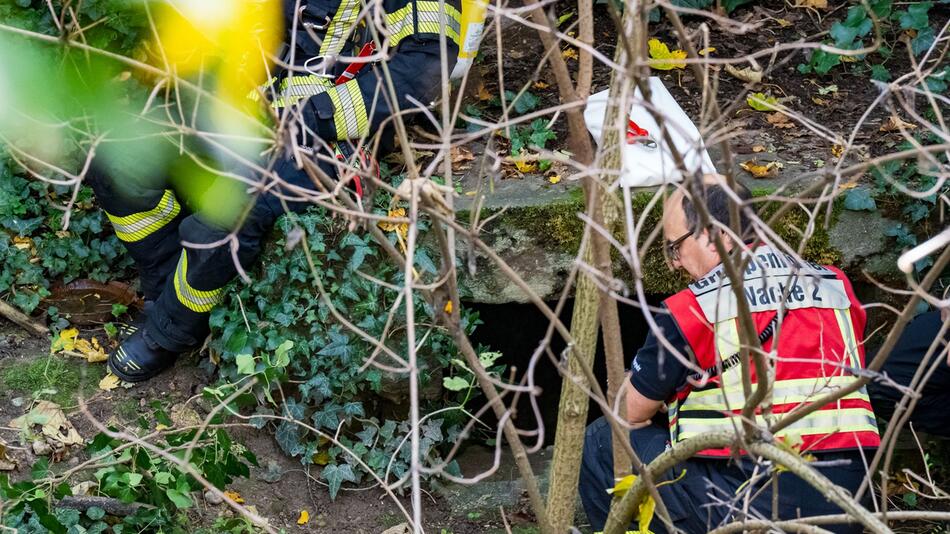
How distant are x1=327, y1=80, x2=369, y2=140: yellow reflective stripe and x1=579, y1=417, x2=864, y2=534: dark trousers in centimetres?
149

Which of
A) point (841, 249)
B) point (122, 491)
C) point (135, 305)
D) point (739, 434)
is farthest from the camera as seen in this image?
point (135, 305)

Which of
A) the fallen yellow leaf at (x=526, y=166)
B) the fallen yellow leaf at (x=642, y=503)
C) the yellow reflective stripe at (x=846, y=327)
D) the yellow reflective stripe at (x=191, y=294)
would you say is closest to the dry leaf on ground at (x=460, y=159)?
the fallen yellow leaf at (x=526, y=166)

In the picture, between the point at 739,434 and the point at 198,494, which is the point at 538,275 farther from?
the point at 739,434

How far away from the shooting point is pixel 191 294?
4.00m

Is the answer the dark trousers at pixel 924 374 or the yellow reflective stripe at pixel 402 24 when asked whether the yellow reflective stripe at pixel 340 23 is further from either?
the dark trousers at pixel 924 374

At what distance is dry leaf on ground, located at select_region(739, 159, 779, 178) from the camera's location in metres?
4.04

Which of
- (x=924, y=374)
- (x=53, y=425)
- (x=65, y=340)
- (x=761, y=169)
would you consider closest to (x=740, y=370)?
(x=924, y=374)

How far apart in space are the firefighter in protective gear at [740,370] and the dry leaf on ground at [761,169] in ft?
3.31

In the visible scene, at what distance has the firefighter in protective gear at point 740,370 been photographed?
2.83 meters

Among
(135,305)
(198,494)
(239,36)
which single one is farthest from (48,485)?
(239,36)

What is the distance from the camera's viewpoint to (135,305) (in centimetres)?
451

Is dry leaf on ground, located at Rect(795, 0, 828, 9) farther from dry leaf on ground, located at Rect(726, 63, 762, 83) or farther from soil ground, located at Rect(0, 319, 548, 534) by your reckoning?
soil ground, located at Rect(0, 319, 548, 534)

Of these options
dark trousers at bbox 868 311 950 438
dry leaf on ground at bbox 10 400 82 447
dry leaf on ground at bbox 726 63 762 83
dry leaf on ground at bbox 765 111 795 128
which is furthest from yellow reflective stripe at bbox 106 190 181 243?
dark trousers at bbox 868 311 950 438

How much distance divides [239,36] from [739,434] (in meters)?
2.06
